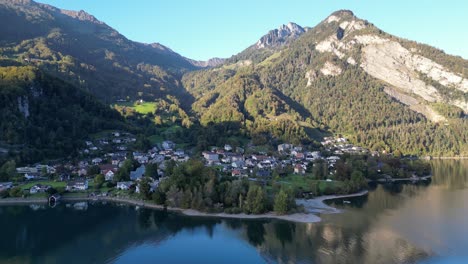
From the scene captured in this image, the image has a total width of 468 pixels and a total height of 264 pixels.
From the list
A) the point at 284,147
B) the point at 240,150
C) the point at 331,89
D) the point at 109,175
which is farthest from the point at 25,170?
the point at 331,89

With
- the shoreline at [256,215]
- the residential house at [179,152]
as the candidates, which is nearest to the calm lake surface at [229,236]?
the shoreline at [256,215]

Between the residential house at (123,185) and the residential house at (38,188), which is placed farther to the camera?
the residential house at (123,185)

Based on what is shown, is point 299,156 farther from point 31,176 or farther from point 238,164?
point 31,176

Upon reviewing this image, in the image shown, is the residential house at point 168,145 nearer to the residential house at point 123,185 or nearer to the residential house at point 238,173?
the residential house at point 238,173

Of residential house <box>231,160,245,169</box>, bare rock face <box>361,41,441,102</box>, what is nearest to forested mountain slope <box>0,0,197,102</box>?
residential house <box>231,160,245,169</box>

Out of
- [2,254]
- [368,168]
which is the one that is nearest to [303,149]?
[368,168]

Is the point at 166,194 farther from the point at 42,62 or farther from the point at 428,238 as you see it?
the point at 42,62
